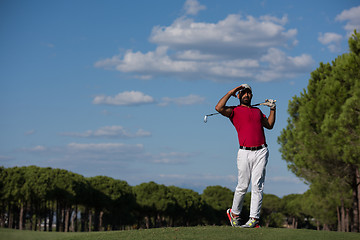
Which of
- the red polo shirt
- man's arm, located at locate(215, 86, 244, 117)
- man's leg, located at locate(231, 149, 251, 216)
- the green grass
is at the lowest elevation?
the green grass

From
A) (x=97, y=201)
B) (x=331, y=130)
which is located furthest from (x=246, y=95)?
(x=97, y=201)

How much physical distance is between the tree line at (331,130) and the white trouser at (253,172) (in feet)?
50.6

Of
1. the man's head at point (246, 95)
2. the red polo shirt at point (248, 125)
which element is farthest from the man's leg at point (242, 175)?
the man's head at point (246, 95)

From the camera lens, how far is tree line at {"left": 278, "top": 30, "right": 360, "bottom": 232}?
2594cm

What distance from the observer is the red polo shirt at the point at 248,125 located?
11.1 meters

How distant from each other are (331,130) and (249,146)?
1761 cm

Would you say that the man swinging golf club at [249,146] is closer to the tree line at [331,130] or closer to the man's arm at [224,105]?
the man's arm at [224,105]

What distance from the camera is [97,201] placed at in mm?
61094

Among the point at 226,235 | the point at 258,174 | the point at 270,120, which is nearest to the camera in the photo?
the point at 226,235

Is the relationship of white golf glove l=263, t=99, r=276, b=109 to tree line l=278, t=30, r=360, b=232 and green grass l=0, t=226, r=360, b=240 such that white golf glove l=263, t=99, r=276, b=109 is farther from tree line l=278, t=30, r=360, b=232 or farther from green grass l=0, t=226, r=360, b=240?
tree line l=278, t=30, r=360, b=232

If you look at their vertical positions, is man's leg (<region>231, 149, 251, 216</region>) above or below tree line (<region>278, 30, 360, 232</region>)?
below

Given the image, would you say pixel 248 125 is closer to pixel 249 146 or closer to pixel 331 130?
pixel 249 146

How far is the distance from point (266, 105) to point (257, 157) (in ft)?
5.01

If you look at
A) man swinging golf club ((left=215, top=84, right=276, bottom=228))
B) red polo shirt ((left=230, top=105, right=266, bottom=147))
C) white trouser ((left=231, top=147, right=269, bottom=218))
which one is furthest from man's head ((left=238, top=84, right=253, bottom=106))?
white trouser ((left=231, top=147, right=269, bottom=218))
